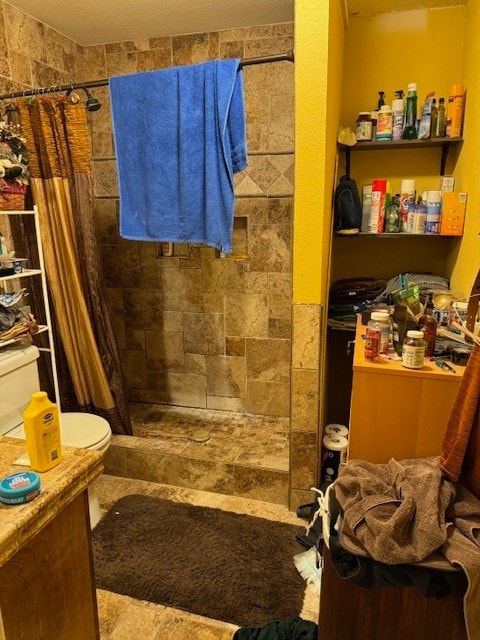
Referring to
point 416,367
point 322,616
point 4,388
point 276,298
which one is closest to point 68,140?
point 4,388

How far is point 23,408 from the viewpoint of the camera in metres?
2.03

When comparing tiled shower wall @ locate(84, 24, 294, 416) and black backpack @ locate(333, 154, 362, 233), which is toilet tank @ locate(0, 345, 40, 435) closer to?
tiled shower wall @ locate(84, 24, 294, 416)

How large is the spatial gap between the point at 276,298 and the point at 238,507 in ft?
4.11

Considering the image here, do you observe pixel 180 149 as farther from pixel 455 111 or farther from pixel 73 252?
pixel 455 111

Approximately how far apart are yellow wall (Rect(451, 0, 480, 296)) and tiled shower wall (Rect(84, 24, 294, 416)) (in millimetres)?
918

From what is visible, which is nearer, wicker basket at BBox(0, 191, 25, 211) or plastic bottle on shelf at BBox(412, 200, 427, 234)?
wicker basket at BBox(0, 191, 25, 211)

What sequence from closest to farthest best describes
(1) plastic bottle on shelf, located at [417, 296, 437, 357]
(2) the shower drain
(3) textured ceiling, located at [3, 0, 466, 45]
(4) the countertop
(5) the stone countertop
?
(5) the stone countertop → (4) the countertop → (1) plastic bottle on shelf, located at [417, 296, 437, 357] → (3) textured ceiling, located at [3, 0, 466, 45] → (2) the shower drain

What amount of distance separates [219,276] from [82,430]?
1277 millimetres

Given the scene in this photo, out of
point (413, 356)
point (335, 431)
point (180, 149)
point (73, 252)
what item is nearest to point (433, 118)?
point (180, 149)

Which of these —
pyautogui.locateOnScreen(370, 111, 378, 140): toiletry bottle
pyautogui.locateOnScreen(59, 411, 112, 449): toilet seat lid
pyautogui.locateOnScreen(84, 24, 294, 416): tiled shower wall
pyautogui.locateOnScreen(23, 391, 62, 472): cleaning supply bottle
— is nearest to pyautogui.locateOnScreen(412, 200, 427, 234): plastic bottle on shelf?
pyautogui.locateOnScreen(370, 111, 378, 140): toiletry bottle

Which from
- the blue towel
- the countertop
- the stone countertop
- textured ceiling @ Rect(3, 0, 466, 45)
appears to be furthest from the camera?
textured ceiling @ Rect(3, 0, 466, 45)

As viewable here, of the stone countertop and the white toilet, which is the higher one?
the stone countertop

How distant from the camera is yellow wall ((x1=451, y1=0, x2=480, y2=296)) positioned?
191 centimetres

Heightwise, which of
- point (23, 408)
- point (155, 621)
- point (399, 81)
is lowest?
point (155, 621)
